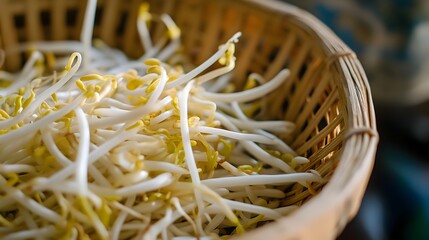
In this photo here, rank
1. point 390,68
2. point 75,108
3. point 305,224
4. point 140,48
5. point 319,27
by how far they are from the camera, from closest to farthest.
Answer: point 305,224 → point 75,108 → point 319,27 → point 140,48 → point 390,68

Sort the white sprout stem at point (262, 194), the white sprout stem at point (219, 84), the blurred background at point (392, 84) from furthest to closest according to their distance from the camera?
the blurred background at point (392, 84) → the white sprout stem at point (219, 84) → the white sprout stem at point (262, 194)

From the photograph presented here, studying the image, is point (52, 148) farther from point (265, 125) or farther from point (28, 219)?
point (265, 125)

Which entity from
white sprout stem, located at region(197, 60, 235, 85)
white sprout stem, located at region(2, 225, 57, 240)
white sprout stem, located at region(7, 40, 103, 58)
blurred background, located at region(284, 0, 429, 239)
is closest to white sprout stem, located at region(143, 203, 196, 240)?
white sprout stem, located at region(2, 225, 57, 240)

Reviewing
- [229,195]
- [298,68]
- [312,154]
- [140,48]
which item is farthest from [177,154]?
[140,48]

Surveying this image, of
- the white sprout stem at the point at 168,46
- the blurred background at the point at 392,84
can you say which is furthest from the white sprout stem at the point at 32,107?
the blurred background at the point at 392,84

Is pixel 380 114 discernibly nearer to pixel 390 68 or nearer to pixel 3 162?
pixel 390 68

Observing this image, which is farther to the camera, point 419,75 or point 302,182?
point 419,75

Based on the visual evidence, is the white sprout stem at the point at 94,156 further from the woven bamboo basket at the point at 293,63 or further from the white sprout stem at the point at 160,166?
the woven bamboo basket at the point at 293,63

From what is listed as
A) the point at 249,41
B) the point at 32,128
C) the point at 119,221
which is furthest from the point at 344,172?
the point at 249,41
